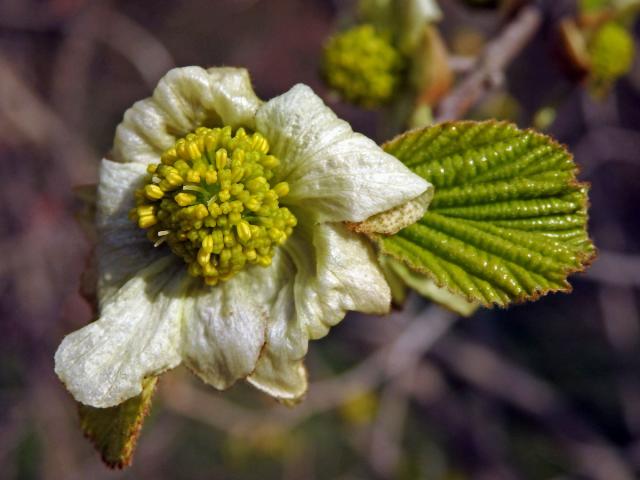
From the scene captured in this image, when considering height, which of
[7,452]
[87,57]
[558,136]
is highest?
[87,57]

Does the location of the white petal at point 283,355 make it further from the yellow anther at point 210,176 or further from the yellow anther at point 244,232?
the yellow anther at point 210,176

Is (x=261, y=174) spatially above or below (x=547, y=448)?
above

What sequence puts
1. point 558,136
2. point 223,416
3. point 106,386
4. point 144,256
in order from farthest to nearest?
1. point 558,136
2. point 223,416
3. point 144,256
4. point 106,386

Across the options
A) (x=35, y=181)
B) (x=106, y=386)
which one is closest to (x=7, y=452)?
(x=35, y=181)

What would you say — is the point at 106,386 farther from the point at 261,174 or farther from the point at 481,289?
the point at 481,289

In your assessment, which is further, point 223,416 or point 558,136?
point 558,136

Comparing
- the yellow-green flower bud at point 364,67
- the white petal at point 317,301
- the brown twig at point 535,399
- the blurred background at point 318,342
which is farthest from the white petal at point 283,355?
the brown twig at point 535,399

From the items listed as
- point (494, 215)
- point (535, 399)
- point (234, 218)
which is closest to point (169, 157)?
point (234, 218)
